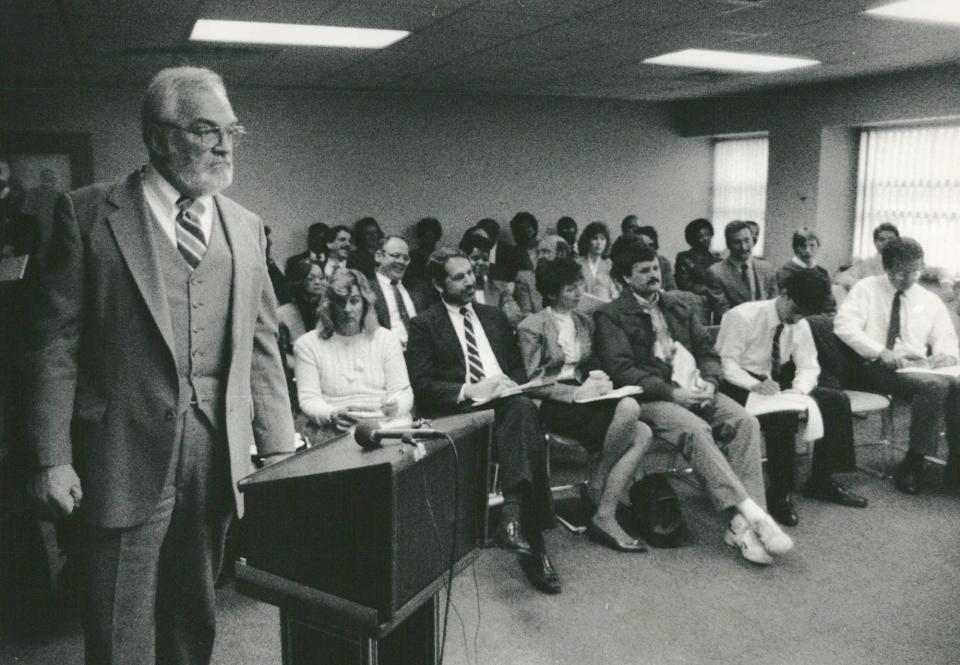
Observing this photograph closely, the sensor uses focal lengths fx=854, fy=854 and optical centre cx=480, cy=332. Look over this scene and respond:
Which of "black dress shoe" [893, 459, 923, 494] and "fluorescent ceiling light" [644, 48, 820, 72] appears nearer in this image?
"black dress shoe" [893, 459, 923, 494]

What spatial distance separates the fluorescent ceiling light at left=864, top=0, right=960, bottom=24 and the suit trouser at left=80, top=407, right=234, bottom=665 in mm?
4913

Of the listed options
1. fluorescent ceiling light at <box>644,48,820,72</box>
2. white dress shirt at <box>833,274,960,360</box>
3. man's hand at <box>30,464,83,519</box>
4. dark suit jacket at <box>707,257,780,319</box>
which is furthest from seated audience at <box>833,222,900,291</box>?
man's hand at <box>30,464,83,519</box>

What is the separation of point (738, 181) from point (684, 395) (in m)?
7.32

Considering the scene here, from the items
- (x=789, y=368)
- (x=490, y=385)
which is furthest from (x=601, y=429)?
(x=789, y=368)

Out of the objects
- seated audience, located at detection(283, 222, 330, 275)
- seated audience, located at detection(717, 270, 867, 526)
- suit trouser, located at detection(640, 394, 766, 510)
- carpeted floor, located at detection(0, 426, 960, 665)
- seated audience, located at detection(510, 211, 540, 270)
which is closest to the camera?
carpeted floor, located at detection(0, 426, 960, 665)

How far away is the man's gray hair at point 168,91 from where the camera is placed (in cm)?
177

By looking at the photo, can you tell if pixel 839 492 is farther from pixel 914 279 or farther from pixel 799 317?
pixel 914 279

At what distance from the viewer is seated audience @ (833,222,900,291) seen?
712cm

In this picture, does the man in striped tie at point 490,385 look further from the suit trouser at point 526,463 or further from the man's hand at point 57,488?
the man's hand at point 57,488

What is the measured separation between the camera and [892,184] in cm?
871

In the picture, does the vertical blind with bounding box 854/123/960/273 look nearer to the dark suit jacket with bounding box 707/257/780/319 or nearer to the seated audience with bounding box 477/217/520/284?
the dark suit jacket with bounding box 707/257/780/319

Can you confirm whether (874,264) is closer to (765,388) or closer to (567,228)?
(567,228)

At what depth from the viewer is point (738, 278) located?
6629mm

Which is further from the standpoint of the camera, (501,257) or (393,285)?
(501,257)
